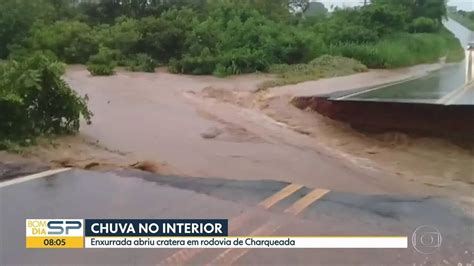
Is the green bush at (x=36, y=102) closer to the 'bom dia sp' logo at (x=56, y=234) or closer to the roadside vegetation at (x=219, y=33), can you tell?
the roadside vegetation at (x=219, y=33)

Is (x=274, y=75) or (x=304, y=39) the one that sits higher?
(x=304, y=39)

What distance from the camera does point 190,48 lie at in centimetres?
1087

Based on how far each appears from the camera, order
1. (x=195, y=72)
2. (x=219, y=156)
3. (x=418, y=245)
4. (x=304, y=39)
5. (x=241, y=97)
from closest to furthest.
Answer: (x=418, y=245) → (x=219, y=156) → (x=304, y=39) → (x=241, y=97) → (x=195, y=72)

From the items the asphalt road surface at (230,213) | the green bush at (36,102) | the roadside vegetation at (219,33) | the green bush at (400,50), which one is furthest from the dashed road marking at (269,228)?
the green bush at (36,102)

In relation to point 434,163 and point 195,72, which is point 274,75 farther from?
point 434,163

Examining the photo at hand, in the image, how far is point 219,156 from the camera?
5.61 meters

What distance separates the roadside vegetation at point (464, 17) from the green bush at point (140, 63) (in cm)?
580

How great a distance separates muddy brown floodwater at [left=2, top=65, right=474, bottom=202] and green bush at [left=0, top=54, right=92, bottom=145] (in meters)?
0.29

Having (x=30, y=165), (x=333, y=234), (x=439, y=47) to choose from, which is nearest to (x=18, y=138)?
(x=30, y=165)

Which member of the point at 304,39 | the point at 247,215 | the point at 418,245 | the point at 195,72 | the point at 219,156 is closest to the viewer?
the point at 418,245

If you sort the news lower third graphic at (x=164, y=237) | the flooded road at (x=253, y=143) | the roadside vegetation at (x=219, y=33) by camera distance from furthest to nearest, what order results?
1. the roadside vegetation at (x=219, y=33)
2. the flooded road at (x=253, y=143)
3. the news lower third graphic at (x=164, y=237)

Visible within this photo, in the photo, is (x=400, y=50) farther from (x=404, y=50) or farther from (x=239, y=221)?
(x=239, y=221)

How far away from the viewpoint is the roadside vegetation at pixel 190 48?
16.8 feet

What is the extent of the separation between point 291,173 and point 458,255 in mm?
1946
